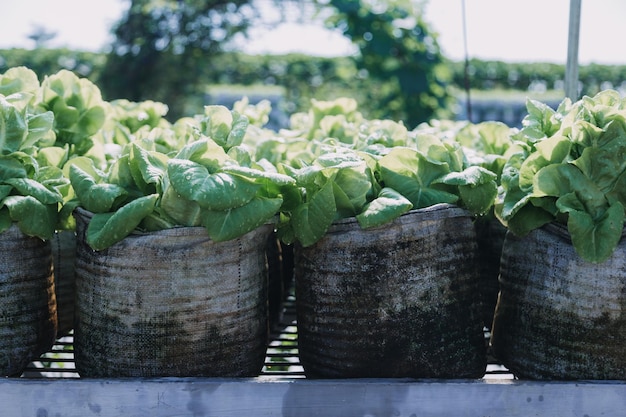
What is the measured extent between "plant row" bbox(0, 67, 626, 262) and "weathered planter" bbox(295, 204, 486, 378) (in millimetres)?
55

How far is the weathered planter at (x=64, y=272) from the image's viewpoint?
1.90 metres

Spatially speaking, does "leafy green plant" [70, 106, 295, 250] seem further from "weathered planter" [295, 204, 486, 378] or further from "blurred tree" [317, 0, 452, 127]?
"blurred tree" [317, 0, 452, 127]

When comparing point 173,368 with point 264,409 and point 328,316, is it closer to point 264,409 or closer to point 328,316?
point 264,409

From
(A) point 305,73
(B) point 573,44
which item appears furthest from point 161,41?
(B) point 573,44

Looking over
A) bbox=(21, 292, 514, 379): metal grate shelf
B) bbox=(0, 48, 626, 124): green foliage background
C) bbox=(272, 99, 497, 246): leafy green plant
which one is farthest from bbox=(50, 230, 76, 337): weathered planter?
bbox=(0, 48, 626, 124): green foliage background

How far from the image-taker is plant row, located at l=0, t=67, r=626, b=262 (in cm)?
145

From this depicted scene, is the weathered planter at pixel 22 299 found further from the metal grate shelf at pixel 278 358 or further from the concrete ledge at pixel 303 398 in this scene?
the concrete ledge at pixel 303 398

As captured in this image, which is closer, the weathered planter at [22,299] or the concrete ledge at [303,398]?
the concrete ledge at [303,398]

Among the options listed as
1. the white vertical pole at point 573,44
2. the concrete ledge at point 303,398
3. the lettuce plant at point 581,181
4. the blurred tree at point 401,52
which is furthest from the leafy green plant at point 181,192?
the blurred tree at point 401,52

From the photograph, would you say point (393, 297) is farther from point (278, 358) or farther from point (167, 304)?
point (278, 358)

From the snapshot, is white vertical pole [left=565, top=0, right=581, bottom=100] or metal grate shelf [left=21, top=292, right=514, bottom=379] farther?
white vertical pole [left=565, top=0, right=581, bottom=100]

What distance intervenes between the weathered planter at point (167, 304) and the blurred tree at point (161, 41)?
5.81m

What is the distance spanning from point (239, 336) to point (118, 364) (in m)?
0.26

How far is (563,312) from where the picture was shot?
1536 mm
